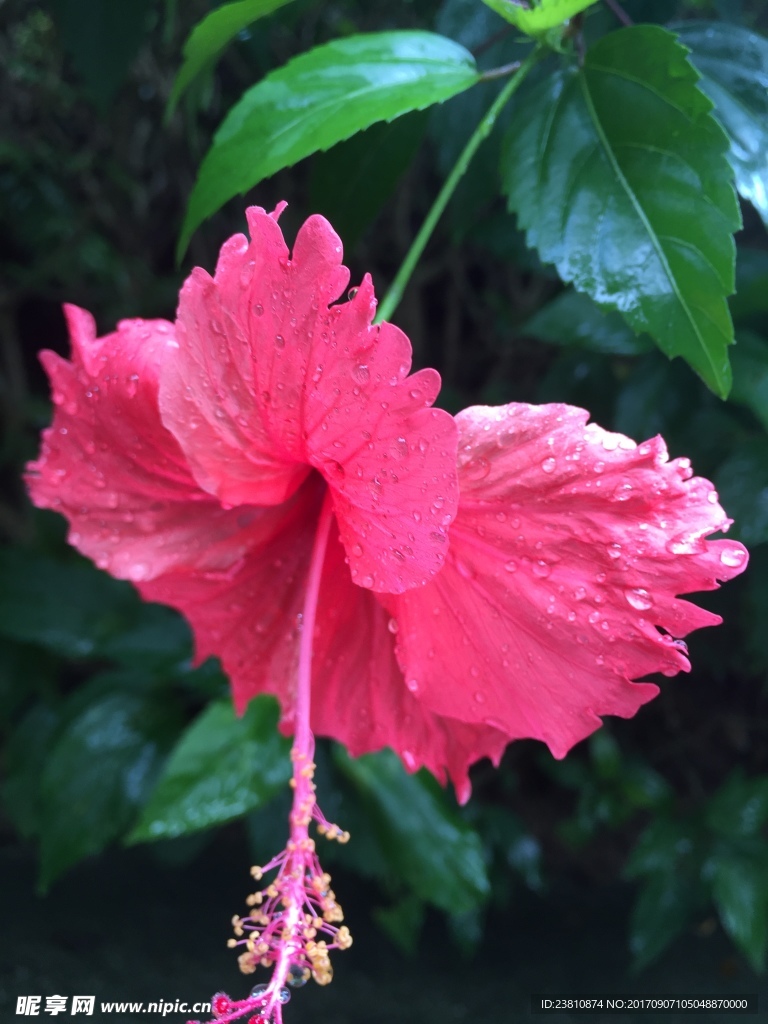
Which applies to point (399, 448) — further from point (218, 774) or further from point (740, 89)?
point (218, 774)

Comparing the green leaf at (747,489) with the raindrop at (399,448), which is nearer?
the raindrop at (399,448)

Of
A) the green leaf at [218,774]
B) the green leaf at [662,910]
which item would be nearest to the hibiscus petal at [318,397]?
the green leaf at [218,774]

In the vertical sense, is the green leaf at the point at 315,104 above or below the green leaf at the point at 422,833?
above

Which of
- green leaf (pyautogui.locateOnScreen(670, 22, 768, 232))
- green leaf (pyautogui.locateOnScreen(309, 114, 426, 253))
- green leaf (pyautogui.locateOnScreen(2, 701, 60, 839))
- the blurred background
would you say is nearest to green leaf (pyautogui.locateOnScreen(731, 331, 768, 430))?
the blurred background

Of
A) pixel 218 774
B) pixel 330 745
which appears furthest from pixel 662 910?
pixel 218 774

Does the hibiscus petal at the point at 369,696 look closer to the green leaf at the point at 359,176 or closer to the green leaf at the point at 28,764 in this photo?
the green leaf at the point at 359,176

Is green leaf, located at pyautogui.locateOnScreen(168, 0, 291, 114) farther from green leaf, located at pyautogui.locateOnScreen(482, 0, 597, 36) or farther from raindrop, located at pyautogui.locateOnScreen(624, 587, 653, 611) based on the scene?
raindrop, located at pyautogui.locateOnScreen(624, 587, 653, 611)
